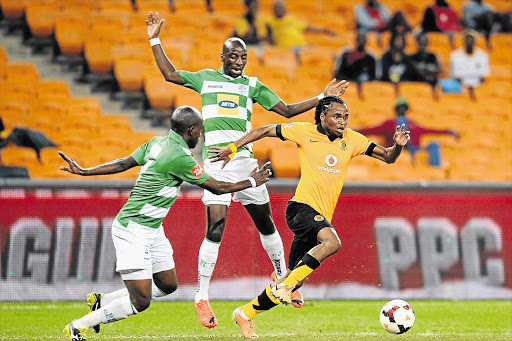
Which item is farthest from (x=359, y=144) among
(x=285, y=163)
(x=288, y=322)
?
(x=285, y=163)

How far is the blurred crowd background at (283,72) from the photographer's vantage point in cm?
1248

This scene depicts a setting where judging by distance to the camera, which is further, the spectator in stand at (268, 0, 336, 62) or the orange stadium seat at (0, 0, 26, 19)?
the spectator in stand at (268, 0, 336, 62)

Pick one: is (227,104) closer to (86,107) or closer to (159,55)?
(159,55)

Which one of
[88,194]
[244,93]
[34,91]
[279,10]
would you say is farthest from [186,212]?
[279,10]

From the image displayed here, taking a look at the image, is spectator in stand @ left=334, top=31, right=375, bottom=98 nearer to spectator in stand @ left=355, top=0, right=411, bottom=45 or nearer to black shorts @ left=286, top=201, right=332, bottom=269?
spectator in stand @ left=355, top=0, right=411, bottom=45

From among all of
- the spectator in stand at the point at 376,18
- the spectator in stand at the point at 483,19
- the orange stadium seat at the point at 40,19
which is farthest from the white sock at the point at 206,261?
the spectator in stand at the point at 483,19

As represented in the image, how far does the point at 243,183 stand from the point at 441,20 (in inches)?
443

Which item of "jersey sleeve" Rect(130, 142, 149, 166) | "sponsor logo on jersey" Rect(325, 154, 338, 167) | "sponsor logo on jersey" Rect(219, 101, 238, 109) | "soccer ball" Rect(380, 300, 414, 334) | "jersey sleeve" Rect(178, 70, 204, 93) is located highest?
"jersey sleeve" Rect(178, 70, 204, 93)

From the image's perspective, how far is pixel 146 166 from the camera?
6.40m

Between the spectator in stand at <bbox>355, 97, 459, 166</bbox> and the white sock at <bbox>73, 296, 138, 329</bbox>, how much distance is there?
683 cm

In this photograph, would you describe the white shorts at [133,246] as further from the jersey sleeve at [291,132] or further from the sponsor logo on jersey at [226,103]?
the sponsor logo on jersey at [226,103]

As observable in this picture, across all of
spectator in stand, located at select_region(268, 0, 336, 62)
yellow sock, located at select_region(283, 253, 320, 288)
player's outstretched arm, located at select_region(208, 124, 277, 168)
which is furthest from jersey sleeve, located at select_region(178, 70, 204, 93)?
spectator in stand, located at select_region(268, 0, 336, 62)

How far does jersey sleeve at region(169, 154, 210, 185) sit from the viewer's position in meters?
6.28

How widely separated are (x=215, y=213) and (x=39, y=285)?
3368 mm
